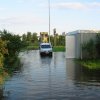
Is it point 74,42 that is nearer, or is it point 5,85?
point 5,85

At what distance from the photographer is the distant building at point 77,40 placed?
39.4 meters

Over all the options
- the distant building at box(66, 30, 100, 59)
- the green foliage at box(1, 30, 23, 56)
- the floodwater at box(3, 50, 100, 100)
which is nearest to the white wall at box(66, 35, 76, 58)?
the distant building at box(66, 30, 100, 59)

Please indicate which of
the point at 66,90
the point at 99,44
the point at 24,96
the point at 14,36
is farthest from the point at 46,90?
the point at 14,36

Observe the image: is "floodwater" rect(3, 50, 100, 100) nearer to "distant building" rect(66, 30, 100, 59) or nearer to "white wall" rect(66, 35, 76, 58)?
"distant building" rect(66, 30, 100, 59)

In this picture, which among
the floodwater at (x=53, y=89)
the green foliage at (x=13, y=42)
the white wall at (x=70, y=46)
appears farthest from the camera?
the white wall at (x=70, y=46)

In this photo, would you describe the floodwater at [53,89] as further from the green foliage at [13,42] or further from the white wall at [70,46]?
the white wall at [70,46]

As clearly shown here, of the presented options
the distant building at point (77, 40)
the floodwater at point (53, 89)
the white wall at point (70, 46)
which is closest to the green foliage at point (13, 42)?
the white wall at point (70, 46)

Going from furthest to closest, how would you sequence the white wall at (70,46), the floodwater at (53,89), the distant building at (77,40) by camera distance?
1. the white wall at (70,46)
2. the distant building at (77,40)
3. the floodwater at (53,89)

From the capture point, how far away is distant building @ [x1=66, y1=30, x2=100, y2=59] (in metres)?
39.4

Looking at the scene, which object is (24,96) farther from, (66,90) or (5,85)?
(5,85)

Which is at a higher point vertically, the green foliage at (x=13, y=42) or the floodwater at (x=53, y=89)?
the green foliage at (x=13, y=42)

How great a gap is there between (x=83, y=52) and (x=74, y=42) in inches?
154

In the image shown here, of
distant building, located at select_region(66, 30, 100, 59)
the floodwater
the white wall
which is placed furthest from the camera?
the white wall

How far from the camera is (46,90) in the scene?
53.9 ft
